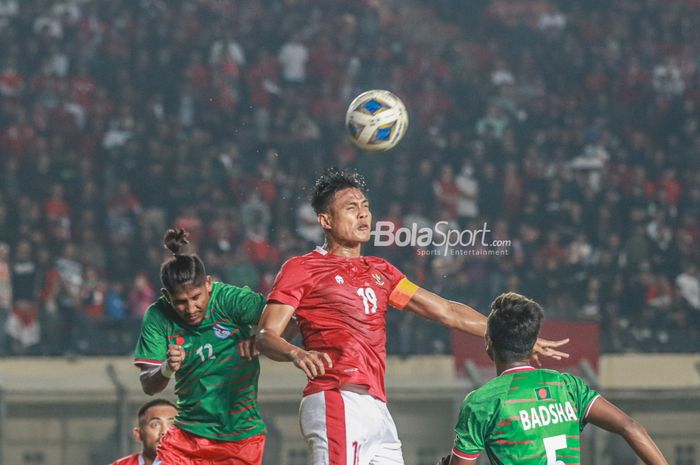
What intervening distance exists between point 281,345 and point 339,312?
381 mm

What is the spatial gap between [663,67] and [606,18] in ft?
3.75

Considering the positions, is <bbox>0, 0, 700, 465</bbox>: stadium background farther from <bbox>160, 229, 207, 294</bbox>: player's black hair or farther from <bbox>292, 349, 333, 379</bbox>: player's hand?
<bbox>292, 349, 333, 379</bbox>: player's hand

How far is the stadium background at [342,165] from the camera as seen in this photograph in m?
9.25

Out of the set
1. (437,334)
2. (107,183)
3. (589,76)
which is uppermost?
(589,76)

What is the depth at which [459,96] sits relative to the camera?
1266cm

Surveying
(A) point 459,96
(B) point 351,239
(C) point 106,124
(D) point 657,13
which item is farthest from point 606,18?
(B) point 351,239

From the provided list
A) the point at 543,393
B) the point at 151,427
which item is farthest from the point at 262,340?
the point at 151,427

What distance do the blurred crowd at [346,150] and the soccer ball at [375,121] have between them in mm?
1874

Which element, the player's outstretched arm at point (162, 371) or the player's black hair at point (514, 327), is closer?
the player's black hair at point (514, 327)

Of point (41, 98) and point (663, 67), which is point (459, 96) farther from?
point (41, 98)

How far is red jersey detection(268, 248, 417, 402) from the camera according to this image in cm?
462

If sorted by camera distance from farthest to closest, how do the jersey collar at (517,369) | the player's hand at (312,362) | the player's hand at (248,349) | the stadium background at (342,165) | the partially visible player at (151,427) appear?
the stadium background at (342,165) < the partially visible player at (151,427) < the player's hand at (248,349) < the player's hand at (312,362) < the jersey collar at (517,369)

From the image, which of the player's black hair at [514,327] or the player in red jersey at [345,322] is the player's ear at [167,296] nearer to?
the player in red jersey at [345,322]

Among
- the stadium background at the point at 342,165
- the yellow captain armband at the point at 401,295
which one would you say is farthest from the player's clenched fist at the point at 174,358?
the stadium background at the point at 342,165
